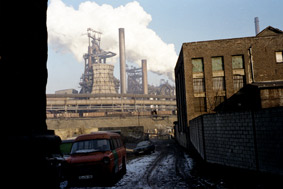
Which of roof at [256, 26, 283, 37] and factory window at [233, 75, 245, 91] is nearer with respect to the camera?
factory window at [233, 75, 245, 91]

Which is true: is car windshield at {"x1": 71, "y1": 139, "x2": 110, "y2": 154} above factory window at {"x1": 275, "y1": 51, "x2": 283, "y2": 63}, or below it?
below

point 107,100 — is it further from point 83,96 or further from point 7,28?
point 7,28

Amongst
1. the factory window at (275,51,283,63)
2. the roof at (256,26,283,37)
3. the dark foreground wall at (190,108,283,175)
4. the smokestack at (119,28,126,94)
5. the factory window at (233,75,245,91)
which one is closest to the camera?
the dark foreground wall at (190,108,283,175)

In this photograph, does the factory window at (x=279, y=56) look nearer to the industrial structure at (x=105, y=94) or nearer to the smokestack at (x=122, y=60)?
the industrial structure at (x=105, y=94)

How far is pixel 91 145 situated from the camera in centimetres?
973

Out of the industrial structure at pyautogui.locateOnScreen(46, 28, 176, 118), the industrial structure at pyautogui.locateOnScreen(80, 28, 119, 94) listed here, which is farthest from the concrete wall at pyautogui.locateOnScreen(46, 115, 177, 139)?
the industrial structure at pyautogui.locateOnScreen(80, 28, 119, 94)

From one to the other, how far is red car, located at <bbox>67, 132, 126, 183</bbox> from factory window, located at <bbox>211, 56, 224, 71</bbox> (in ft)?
63.2

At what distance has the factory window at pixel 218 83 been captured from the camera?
1033 inches

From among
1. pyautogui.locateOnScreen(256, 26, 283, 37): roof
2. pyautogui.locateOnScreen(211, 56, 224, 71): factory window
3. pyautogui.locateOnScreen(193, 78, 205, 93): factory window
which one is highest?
pyautogui.locateOnScreen(256, 26, 283, 37): roof

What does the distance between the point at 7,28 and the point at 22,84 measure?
67 centimetres

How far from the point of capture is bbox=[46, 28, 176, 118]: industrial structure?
74.2 m

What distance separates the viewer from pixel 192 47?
26609 mm

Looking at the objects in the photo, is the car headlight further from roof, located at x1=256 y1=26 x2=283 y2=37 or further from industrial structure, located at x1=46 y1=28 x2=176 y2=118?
industrial structure, located at x1=46 y1=28 x2=176 y2=118

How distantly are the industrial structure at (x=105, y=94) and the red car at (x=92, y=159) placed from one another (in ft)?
187
